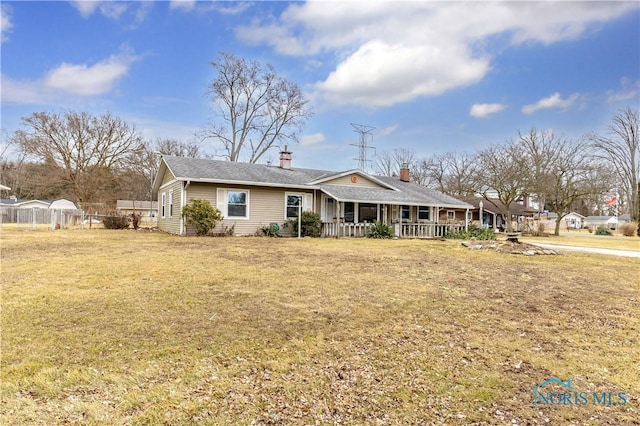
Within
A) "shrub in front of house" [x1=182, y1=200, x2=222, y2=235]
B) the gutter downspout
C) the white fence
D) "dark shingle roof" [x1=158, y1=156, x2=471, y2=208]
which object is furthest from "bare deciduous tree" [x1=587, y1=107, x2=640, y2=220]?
the white fence

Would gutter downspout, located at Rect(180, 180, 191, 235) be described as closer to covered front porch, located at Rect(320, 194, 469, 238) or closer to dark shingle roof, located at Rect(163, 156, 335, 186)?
dark shingle roof, located at Rect(163, 156, 335, 186)

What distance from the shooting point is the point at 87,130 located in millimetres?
31953

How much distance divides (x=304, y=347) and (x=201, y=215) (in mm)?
13037

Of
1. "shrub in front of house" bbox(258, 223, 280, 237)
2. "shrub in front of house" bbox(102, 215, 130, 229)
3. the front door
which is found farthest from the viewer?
"shrub in front of house" bbox(102, 215, 130, 229)

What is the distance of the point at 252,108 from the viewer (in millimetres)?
35688

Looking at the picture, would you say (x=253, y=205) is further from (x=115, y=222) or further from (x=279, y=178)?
(x=115, y=222)

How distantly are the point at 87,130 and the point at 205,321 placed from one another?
34232 millimetres

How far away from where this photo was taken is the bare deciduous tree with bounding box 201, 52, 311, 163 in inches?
1361

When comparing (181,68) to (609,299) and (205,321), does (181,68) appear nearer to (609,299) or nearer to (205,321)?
(205,321)

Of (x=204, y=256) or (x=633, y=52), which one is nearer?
(x=204, y=256)

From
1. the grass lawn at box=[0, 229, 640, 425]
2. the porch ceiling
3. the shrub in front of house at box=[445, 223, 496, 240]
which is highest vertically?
the porch ceiling

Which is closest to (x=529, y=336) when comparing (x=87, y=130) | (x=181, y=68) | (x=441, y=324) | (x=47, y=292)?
(x=441, y=324)

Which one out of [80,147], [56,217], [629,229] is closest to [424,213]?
[629,229]

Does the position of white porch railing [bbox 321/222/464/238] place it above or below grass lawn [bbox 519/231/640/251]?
above
